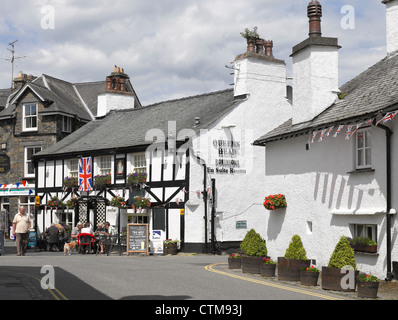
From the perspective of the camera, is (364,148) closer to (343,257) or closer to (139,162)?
(343,257)

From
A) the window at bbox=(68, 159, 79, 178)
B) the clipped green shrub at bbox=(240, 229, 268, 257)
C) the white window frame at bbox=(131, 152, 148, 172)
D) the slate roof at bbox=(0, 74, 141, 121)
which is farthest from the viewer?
the slate roof at bbox=(0, 74, 141, 121)

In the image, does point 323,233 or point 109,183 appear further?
point 109,183

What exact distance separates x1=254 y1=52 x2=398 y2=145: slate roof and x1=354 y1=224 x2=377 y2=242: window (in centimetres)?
279

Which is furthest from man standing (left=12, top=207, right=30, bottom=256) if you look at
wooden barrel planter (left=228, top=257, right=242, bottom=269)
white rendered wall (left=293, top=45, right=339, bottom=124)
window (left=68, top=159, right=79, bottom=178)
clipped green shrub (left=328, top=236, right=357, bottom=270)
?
clipped green shrub (left=328, top=236, right=357, bottom=270)

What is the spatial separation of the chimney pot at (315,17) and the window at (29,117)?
22.7m

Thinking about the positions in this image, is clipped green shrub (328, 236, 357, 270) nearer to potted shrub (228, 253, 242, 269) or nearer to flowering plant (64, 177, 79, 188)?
potted shrub (228, 253, 242, 269)

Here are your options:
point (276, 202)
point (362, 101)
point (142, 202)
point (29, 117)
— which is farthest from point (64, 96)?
point (362, 101)

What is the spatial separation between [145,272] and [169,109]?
53.2 feet

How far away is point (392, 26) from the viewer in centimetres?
1808

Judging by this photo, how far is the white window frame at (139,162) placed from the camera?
27.7 m

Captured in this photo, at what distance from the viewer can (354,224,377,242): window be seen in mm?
14687

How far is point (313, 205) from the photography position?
1706 cm
